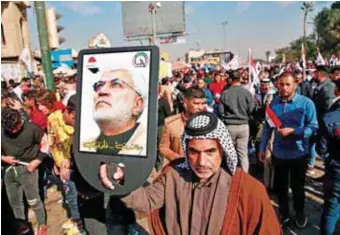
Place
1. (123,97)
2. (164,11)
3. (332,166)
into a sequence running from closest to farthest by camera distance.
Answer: (123,97) → (332,166) → (164,11)

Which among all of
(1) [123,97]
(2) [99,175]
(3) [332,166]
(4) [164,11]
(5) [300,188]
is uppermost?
(4) [164,11]

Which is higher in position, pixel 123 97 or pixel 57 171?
pixel 123 97

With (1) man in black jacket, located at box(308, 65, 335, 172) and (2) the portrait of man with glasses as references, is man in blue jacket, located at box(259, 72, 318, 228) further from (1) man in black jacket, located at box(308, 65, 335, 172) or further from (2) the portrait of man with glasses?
(1) man in black jacket, located at box(308, 65, 335, 172)

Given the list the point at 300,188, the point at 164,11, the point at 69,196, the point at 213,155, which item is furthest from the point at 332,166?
the point at 164,11

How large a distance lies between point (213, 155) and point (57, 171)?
2.88 meters

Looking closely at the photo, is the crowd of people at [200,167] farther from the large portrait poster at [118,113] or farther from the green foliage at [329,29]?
the green foliage at [329,29]

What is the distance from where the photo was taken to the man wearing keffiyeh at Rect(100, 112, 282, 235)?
188 centimetres

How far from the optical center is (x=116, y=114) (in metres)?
1.94

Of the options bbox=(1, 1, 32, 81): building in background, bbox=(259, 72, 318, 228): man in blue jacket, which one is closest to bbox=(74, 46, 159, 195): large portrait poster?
bbox=(259, 72, 318, 228): man in blue jacket

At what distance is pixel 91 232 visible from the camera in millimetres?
3691

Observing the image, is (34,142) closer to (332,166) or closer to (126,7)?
(332,166)

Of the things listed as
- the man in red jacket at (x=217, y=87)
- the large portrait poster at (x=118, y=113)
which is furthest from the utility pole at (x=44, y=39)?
the large portrait poster at (x=118, y=113)

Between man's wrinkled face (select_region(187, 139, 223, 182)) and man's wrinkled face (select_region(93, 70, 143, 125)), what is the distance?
364 millimetres

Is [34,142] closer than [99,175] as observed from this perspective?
No
